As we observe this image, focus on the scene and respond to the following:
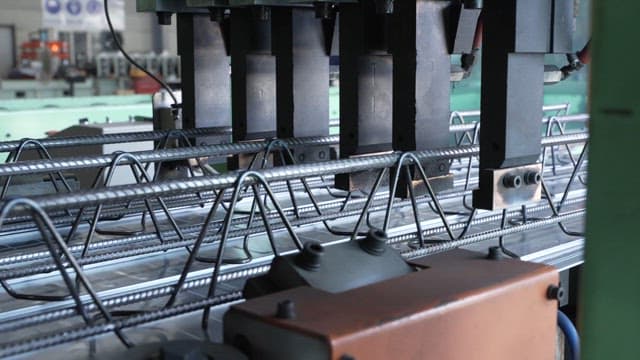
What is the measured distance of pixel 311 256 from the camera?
4.40 ft

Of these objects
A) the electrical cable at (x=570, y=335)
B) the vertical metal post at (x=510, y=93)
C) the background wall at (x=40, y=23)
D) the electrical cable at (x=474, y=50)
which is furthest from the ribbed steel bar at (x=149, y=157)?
the background wall at (x=40, y=23)

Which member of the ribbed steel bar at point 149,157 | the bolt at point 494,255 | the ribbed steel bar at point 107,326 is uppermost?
the ribbed steel bar at point 149,157

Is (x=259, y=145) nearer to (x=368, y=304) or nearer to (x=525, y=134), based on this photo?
(x=525, y=134)

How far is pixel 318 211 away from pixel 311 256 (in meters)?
1.02

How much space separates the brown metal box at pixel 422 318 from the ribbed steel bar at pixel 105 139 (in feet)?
4.49

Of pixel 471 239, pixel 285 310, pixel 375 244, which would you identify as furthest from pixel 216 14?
pixel 285 310

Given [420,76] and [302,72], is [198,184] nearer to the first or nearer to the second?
[420,76]

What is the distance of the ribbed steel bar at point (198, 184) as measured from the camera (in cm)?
127

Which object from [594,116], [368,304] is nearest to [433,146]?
[368,304]

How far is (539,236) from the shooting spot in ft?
8.20

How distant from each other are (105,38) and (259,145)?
11406 mm

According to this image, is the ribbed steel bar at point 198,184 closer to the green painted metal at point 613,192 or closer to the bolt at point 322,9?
the green painted metal at point 613,192

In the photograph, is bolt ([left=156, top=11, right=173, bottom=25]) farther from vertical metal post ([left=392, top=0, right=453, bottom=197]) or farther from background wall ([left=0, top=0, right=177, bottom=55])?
background wall ([left=0, top=0, right=177, bottom=55])

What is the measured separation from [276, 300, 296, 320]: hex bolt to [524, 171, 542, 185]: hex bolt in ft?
3.55
